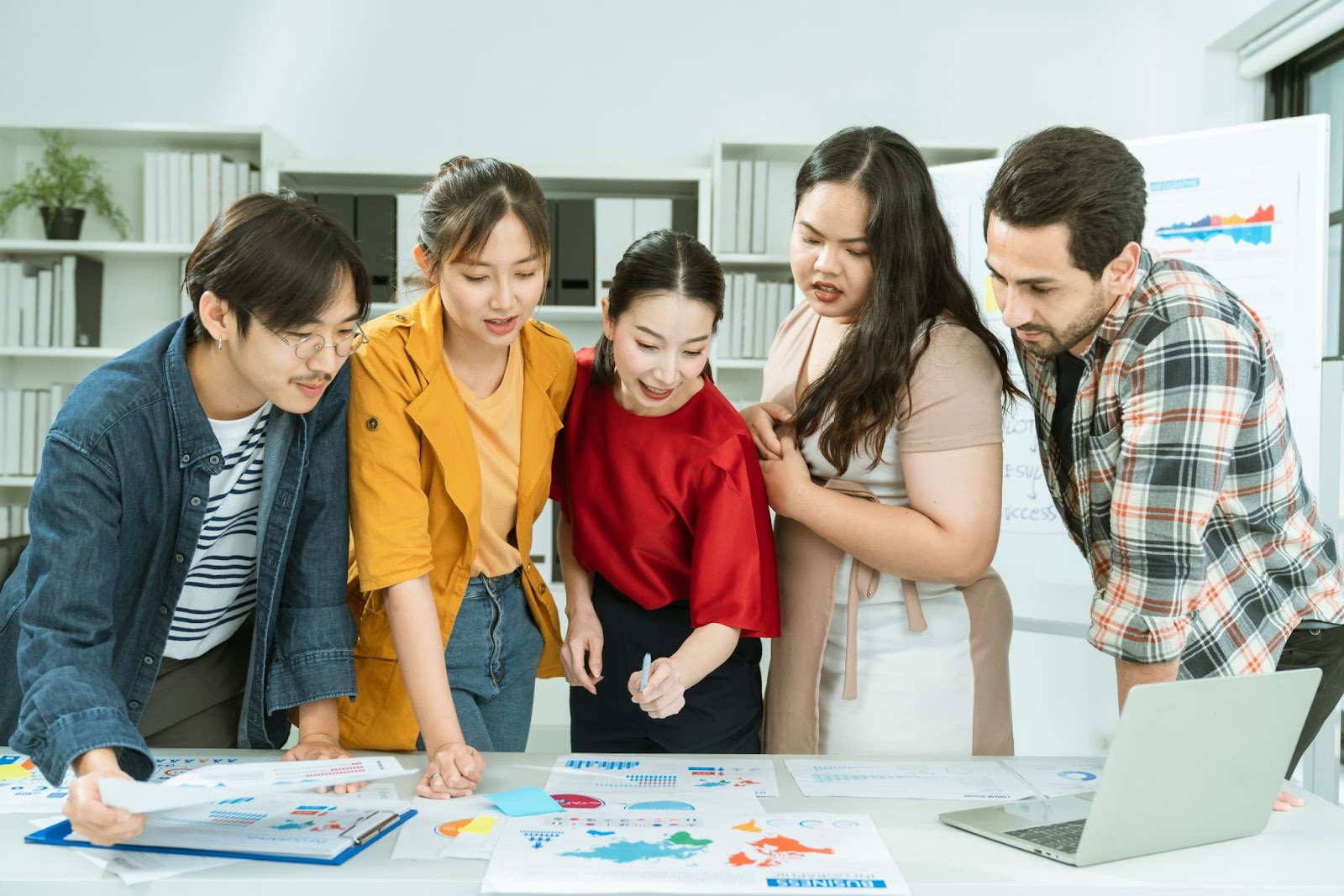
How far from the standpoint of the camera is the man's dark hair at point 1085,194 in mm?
1348

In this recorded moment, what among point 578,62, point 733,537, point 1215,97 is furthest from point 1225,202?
point 578,62

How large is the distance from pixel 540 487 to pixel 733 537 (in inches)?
11.0

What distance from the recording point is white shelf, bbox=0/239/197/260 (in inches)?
143

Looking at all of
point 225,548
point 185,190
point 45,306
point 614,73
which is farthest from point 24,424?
point 225,548

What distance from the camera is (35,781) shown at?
4.10 ft

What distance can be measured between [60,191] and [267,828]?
3.36 m

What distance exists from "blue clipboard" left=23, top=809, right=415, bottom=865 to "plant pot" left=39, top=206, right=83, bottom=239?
10.5 feet

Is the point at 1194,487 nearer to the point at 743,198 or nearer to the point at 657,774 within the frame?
the point at 657,774

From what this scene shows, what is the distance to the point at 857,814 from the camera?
116cm

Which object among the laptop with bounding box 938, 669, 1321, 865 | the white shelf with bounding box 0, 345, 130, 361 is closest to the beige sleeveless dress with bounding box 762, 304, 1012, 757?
the laptop with bounding box 938, 669, 1321, 865

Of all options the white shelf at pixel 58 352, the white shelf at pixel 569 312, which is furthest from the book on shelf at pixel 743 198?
the white shelf at pixel 58 352

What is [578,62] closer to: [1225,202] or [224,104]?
[224,104]

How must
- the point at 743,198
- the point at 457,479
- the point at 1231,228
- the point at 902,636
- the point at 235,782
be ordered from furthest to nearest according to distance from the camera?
the point at 743,198
the point at 1231,228
the point at 902,636
the point at 457,479
the point at 235,782

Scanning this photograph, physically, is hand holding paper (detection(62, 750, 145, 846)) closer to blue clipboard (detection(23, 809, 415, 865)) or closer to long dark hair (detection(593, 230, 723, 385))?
blue clipboard (detection(23, 809, 415, 865))
